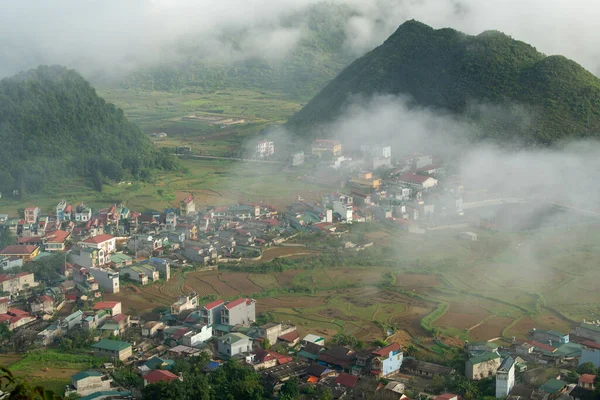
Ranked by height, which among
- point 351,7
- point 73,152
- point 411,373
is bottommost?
point 411,373

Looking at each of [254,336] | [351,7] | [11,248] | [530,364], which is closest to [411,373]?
[530,364]

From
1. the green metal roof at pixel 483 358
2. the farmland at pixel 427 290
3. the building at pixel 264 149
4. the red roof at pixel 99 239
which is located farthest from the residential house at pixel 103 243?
the building at pixel 264 149

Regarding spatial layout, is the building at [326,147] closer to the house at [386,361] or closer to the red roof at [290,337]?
the red roof at [290,337]

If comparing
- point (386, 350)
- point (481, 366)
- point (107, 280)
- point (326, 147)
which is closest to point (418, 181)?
point (326, 147)

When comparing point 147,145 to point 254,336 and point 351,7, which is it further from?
point 351,7

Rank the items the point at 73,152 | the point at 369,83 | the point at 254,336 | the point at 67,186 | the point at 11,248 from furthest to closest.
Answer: the point at 369,83 → the point at 73,152 → the point at 67,186 → the point at 11,248 → the point at 254,336

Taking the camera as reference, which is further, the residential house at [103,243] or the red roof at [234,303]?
the residential house at [103,243]
